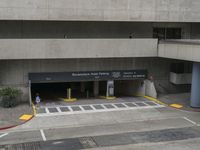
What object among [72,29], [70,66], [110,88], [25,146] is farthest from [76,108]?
[25,146]

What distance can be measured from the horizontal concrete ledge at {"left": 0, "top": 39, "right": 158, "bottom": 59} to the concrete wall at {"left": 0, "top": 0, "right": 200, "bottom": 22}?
198 cm

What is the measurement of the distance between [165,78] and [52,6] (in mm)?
13573

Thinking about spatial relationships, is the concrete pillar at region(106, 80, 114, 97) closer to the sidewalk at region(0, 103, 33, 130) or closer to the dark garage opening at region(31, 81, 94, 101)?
the dark garage opening at region(31, 81, 94, 101)

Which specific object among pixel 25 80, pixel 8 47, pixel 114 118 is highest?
pixel 8 47

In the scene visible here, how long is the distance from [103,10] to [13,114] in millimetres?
11436

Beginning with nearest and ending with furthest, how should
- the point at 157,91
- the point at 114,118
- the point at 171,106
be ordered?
1. the point at 114,118
2. the point at 171,106
3. the point at 157,91

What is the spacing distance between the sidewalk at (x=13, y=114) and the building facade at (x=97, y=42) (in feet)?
7.96

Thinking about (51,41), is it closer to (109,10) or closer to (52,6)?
(52,6)

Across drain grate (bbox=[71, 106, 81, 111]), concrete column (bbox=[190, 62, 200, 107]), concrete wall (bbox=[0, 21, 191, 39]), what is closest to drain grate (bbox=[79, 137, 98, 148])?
drain grate (bbox=[71, 106, 81, 111])

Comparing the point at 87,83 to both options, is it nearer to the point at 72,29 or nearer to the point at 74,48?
the point at 72,29

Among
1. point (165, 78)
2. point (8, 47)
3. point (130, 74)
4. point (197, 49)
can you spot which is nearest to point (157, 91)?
point (165, 78)

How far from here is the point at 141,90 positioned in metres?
30.9

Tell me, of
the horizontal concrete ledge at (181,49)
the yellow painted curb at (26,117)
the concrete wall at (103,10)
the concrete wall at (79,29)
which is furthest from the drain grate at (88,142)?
→ the concrete wall at (79,29)

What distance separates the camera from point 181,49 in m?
26.0
